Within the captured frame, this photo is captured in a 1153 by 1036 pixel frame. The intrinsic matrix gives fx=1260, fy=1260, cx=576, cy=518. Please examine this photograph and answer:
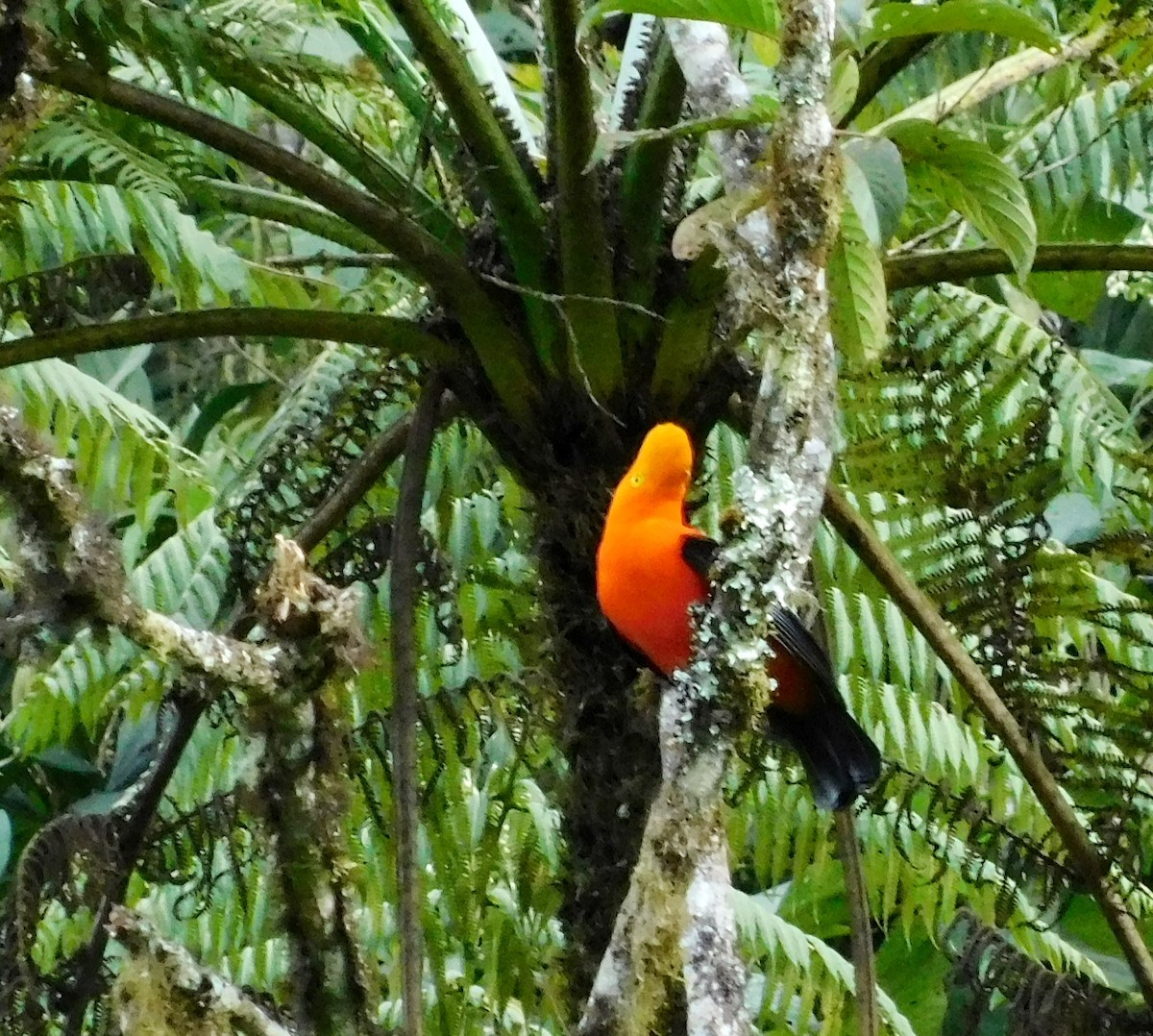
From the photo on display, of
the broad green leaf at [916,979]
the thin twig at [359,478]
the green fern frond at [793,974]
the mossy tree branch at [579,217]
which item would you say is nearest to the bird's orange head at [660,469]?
the mossy tree branch at [579,217]

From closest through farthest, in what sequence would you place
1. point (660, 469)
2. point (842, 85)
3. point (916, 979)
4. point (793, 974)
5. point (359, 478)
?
point (842, 85) < point (660, 469) < point (359, 478) < point (793, 974) < point (916, 979)

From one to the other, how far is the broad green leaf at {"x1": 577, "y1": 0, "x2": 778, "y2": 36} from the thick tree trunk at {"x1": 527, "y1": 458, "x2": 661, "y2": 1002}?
A: 56 cm

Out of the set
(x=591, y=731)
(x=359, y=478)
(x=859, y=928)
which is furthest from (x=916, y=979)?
(x=359, y=478)

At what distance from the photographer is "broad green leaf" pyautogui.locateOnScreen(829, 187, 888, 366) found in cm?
104

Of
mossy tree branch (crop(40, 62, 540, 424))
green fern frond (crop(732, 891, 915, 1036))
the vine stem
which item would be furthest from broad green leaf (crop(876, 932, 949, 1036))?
Result: mossy tree branch (crop(40, 62, 540, 424))

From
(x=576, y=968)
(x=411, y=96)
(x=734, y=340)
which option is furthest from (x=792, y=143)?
(x=576, y=968)

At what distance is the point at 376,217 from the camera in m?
1.31

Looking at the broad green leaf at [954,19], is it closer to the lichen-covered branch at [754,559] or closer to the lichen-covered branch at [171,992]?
the lichen-covered branch at [754,559]

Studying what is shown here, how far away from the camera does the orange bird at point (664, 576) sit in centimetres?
123

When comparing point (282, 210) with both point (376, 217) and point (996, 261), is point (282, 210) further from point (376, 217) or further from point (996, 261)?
point (996, 261)

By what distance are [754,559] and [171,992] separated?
2.07ft

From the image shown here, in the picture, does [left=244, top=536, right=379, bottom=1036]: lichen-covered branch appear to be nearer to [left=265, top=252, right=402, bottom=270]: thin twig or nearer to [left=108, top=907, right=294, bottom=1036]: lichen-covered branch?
[left=108, top=907, right=294, bottom=1036]: lichen-covered branch

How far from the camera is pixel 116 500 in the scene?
88.0 inches

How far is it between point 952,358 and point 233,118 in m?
1.11
